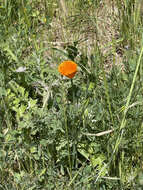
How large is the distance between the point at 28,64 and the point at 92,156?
0.75 metres

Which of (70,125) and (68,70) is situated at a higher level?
(68,70)

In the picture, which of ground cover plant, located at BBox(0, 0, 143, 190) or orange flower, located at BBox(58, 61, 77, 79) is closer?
orange flower, located at BBox(58, 61, 77, 79)

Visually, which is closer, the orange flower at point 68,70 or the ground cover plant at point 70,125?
the orange flower at point 68,70

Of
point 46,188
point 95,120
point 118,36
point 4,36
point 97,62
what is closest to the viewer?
point 46,188

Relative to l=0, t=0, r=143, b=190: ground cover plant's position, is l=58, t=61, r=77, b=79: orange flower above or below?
above

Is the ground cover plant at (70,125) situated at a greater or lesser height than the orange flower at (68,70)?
lesser

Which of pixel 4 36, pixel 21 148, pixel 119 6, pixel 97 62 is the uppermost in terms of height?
pixel 119 6

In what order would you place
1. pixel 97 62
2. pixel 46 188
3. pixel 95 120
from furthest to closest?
1. pixel 97 62
2. pixel 95 120
3. pixel 46 188

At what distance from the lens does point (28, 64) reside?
2.18 meters

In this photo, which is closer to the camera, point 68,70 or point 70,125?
point 68,70

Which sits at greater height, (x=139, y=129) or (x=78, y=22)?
(x=78, y=22)

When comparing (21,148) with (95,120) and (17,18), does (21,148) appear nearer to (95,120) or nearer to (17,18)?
(95,120)

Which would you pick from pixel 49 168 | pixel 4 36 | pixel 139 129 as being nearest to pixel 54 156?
pixel 49 168

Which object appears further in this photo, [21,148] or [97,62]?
[97,62]
